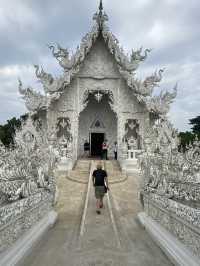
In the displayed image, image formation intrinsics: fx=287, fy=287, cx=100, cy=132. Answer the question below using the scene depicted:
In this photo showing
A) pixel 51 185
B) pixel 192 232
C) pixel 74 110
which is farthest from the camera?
pixel 74 110

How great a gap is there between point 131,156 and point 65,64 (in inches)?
208

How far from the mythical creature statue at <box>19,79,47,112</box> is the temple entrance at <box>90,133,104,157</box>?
4106 mm

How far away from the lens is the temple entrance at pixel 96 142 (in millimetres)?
16547

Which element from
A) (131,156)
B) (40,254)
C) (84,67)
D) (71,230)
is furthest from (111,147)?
(40,254)

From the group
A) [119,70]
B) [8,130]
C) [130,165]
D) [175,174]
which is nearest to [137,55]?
[119,70]

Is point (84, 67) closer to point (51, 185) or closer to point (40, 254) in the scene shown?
point (51, 185)

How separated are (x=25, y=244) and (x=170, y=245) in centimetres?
189

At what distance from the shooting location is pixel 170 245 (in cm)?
376

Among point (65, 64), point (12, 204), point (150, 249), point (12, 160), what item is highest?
point (65, 64)

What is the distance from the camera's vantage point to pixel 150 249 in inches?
159

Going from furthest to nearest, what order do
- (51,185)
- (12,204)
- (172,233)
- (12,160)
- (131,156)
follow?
(131,156) < (51,185) < (12,160) < (172,233) < (12,204)

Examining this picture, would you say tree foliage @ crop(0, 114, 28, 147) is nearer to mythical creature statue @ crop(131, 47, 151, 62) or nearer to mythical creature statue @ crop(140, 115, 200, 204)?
mythical creature statue @ crop(131, 47, 151, 62)

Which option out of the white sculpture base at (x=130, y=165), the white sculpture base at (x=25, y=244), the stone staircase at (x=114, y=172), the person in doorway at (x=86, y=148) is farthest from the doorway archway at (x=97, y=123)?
the white sculpture base at (x=25, y=244)

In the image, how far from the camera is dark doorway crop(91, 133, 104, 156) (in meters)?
16.6
